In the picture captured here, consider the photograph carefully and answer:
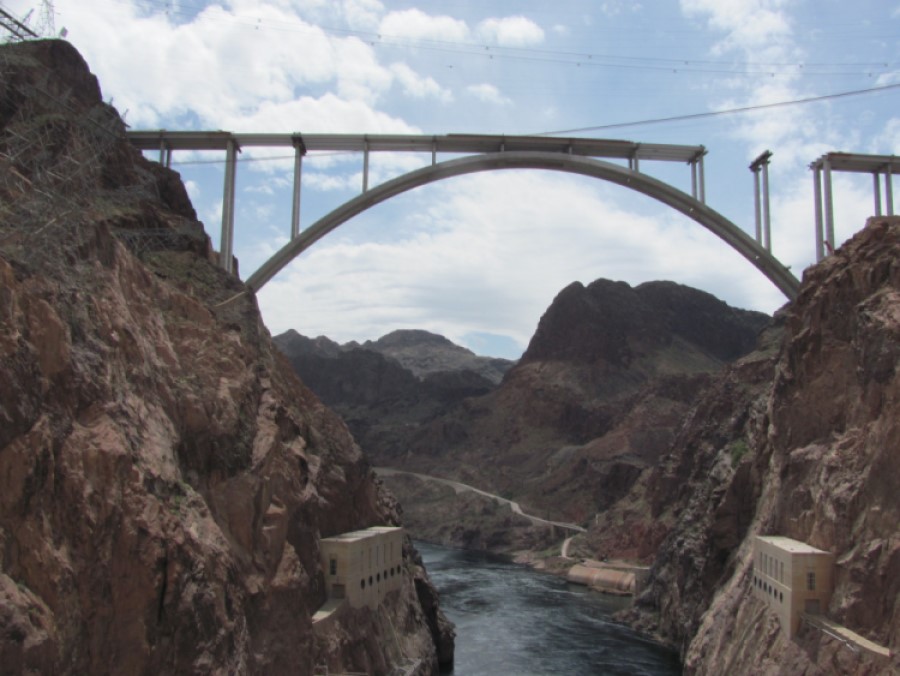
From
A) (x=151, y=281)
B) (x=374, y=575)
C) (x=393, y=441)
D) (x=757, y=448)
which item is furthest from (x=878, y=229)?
(x=393, y=441)

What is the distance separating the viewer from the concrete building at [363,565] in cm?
4100

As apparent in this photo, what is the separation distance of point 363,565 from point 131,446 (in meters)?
18.5

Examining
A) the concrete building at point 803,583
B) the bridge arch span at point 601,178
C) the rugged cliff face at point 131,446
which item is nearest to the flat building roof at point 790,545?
the concrete building at point 803,583

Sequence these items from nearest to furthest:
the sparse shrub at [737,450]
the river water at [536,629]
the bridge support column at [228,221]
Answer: the bridge support column at [228,221] → the river water at [536,629] → the sparse shrub at [737,450]

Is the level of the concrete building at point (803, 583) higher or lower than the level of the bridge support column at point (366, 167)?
lower

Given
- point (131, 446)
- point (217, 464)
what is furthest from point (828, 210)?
point (131, 446)

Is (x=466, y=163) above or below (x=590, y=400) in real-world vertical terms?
above

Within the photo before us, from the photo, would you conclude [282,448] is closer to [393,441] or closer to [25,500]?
[25,500]

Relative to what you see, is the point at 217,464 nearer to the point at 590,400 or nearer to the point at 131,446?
the point at 131,446

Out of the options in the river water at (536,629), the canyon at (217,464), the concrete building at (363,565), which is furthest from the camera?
the river water at (536,629)

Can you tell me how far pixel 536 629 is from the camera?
2544 inches

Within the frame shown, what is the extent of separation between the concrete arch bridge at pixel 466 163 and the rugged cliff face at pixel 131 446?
539 cm

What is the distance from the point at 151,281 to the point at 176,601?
14163 millimetres

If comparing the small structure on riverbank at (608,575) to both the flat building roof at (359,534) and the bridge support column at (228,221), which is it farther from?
the bridge support column at (228,221)
